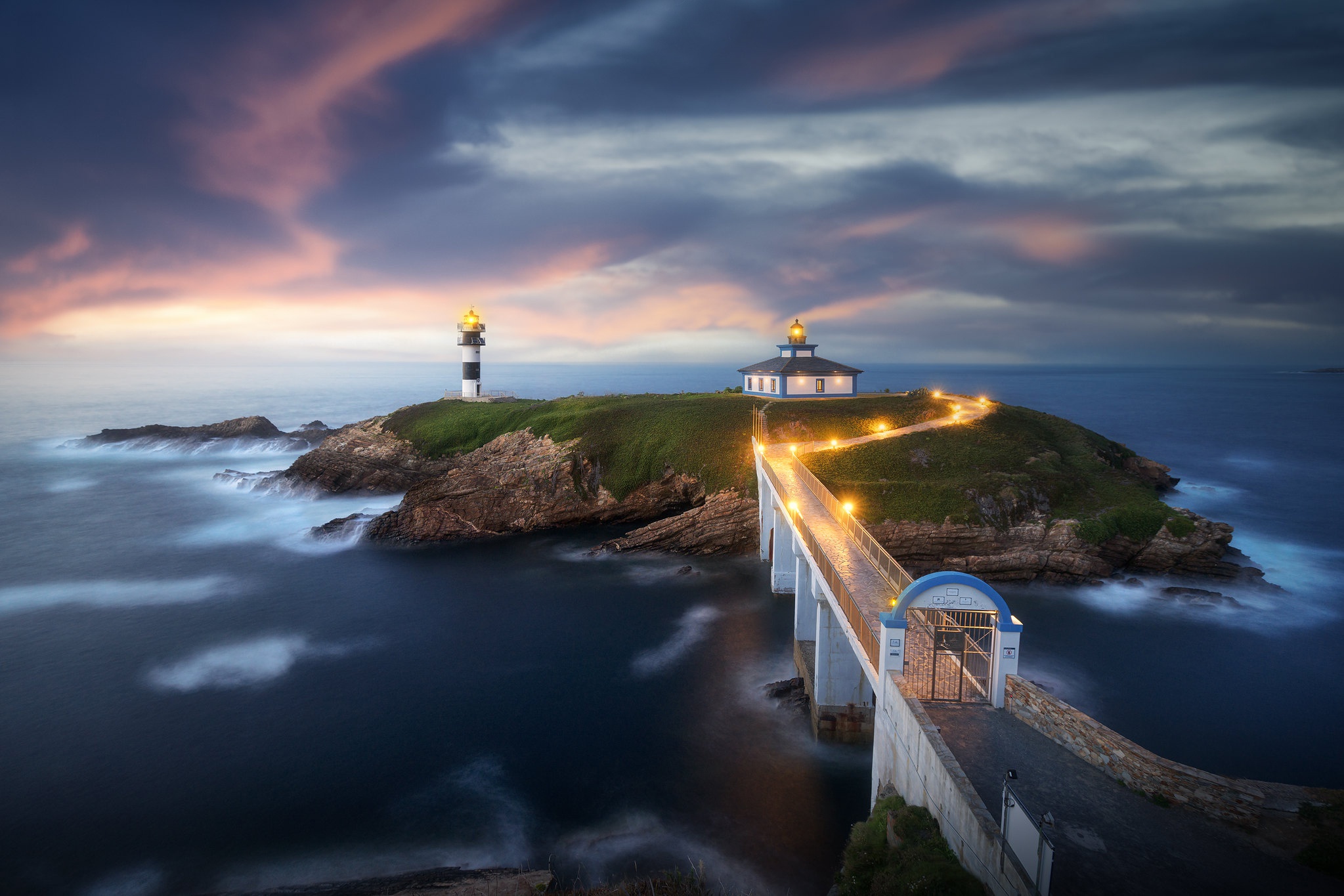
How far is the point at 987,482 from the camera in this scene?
39188mm

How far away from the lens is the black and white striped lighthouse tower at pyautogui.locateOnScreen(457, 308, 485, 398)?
244 feet

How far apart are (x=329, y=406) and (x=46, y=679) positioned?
120524mm

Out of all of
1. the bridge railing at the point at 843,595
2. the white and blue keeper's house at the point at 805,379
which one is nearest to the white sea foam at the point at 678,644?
the bridge railing at the point at 843,595

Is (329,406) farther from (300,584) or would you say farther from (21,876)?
(21,876)

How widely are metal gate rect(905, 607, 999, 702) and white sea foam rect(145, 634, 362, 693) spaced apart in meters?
24.3

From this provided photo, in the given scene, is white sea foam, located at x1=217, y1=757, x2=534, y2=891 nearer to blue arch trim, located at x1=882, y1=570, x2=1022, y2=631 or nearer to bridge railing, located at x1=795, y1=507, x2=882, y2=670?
bridge railing, located at x1=795, y1=507, x2=882, y2=670

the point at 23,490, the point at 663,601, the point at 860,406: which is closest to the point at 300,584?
the point at 663,601

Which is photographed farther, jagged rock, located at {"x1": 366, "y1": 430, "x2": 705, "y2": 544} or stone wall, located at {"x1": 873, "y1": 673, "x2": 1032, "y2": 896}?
jagged rock, located at {"x1": 366, "y1": 430, "x2": 705, "y2": 544}

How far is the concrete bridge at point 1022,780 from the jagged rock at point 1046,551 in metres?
19.4

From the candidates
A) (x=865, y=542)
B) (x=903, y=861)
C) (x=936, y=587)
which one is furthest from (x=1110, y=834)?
(x=865, y=542)

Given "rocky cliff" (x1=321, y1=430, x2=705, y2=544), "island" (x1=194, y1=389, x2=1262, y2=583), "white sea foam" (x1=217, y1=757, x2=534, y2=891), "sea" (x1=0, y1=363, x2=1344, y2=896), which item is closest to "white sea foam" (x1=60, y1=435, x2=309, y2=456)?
"island" (x1=194, y1=389, x2=1262, y2=583)

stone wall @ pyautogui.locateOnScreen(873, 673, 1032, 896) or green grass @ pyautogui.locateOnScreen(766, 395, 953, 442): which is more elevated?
green grass @ pyautogui.locateOnScreen(766, 395, 953, 442)

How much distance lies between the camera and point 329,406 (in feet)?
449

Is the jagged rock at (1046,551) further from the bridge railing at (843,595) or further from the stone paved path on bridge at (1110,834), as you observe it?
the stone paved path on bridge at (1110,834)
